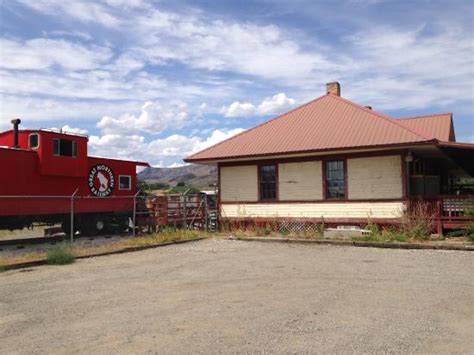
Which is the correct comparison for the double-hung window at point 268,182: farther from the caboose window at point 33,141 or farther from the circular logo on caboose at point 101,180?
the caboose window at point 33,141

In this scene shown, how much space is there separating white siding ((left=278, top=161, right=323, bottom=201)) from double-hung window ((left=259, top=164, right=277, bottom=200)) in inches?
10.7

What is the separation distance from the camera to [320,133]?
62.5 feet

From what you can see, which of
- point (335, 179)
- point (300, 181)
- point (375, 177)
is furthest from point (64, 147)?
point (375, 177)

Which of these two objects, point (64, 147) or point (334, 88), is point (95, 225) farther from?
point (334, 88)

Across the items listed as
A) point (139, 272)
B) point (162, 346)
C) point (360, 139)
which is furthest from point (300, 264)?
point (360, 139)

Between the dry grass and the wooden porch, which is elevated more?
the wooden porch

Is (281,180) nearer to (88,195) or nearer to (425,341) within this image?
(88,195)

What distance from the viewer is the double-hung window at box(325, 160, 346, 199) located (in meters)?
18.2

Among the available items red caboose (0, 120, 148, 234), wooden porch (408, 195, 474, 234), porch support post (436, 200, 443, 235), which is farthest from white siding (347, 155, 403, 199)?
red caboose (0, 120, 148, 234)

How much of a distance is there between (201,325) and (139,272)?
471cm

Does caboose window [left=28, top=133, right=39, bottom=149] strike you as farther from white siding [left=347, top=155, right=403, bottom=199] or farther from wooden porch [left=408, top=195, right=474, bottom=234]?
wooden porch [left=408, top=195, right=474, bottom=234]

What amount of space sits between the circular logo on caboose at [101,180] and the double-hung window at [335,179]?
9926 millimetres

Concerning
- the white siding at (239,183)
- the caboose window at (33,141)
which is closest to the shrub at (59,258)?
the caboose window at (33,141)

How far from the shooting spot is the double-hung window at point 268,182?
1978 cm
